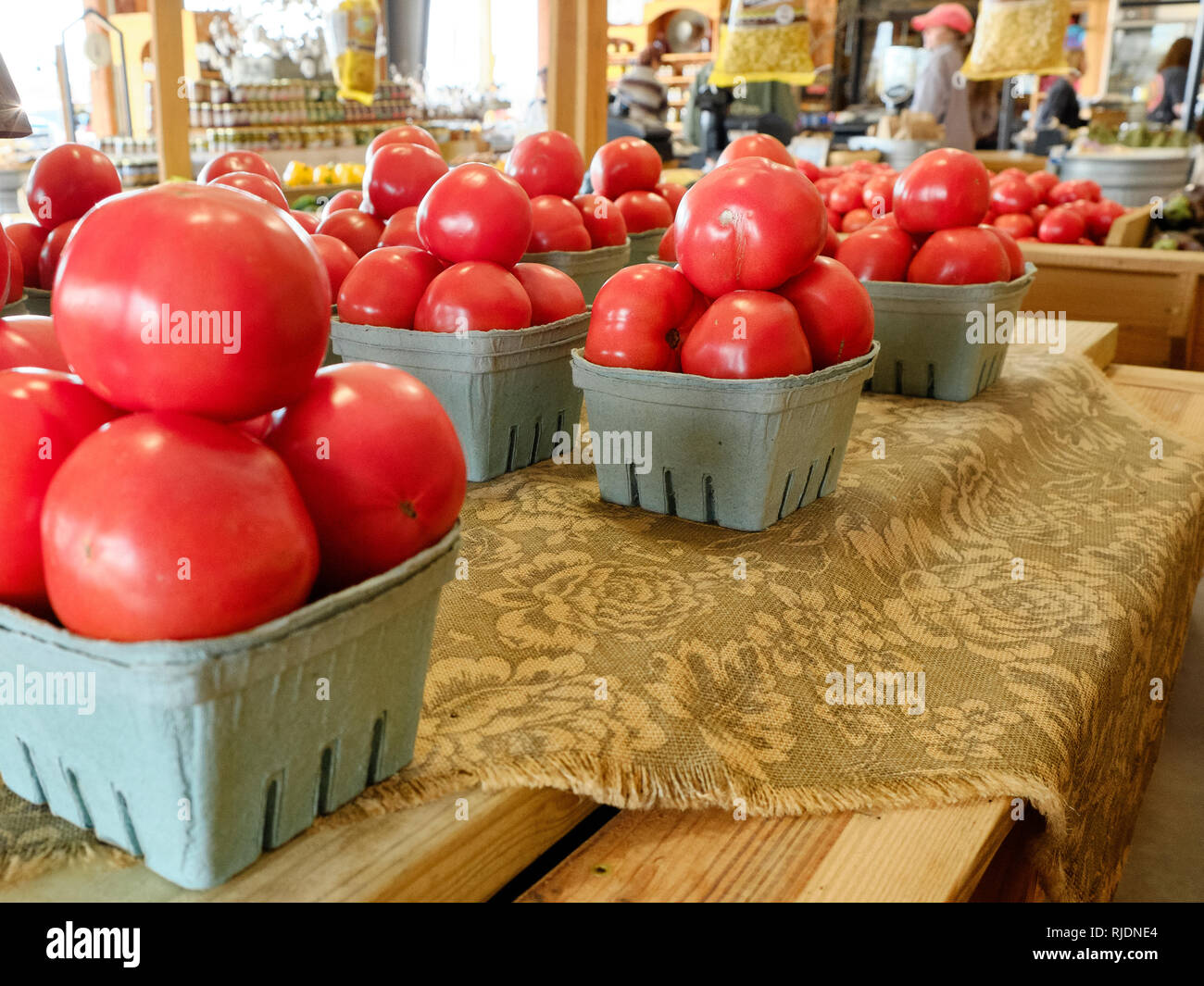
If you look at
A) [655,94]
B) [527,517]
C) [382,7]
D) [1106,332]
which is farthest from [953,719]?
[382,7]

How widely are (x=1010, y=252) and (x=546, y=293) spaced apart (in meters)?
0.83

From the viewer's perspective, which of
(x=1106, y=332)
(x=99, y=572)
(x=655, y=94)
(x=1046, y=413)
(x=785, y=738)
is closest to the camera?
(x=99, y=572)

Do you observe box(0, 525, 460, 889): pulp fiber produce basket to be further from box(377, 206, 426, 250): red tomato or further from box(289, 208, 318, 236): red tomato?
box(289, 208, 318, 236): red tomato

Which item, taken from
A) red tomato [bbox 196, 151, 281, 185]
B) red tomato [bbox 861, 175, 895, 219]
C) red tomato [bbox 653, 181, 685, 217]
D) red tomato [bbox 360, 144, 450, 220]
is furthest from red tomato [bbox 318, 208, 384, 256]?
red tomato [bbox 861, 175, 895, 219]

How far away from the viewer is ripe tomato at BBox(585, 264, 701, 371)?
1.13 meters

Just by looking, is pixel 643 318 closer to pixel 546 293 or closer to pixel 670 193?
pixel 546 293

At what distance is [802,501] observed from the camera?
1.21m

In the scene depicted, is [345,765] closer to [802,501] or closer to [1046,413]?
[802,501]

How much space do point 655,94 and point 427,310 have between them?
429 centimetres

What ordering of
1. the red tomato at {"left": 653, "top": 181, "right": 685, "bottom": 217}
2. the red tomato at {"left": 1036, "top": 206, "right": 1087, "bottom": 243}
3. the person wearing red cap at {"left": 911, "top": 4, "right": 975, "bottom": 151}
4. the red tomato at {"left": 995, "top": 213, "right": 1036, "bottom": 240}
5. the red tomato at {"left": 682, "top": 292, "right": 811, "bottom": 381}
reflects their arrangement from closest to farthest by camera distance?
the red tomato at {"left": 682, "top": 292, "right": 811, "bottom": 381}, the red tomato at {"left": 653, "top": 181, "right": 685, "bottom": 217}, the red tomato at {"left": 1036, "top": 206, "right": 1087, "bottom": 243}, the red tomato at {"left": 995, "top": 213, "right": 1036, "bottom": 240}, the person wearing red cap at {"left": 911, "top": 4, "right": 975, "bottom": 151}

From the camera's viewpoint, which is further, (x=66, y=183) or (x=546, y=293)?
(x=66, y=183)

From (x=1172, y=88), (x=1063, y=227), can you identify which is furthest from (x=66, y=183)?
(x=1172, y=88)

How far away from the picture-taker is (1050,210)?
3285 mm

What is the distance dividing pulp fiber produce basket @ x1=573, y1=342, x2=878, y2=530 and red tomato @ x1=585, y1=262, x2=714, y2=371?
0.03 meters
